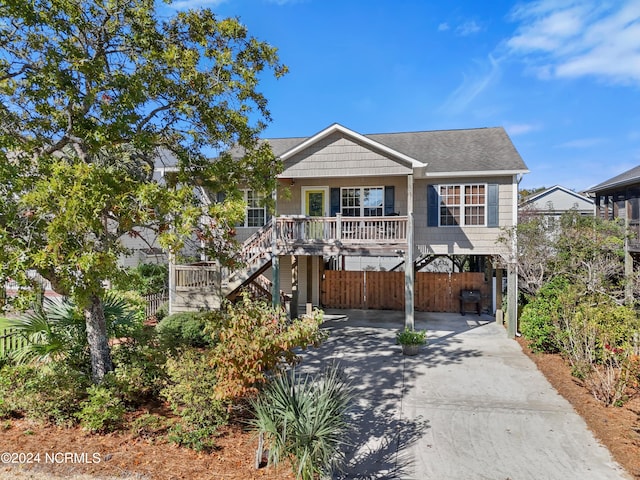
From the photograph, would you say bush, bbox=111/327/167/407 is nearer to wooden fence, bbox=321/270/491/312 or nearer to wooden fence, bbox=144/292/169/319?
wooden fence, bbox=144/292/169/319

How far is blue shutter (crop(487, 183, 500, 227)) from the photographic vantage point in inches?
501

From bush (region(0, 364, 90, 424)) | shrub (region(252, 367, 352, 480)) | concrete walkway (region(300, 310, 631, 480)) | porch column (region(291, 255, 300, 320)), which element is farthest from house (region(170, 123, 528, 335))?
shrub (region(252, 367, 352, 480))

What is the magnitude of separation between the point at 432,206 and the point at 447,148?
2978mm

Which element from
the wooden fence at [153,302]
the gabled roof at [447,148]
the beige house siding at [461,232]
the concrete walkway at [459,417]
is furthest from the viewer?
the wooden fence at [153,302]

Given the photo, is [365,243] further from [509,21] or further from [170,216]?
[509,21]

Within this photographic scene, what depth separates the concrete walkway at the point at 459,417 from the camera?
5.08 metres

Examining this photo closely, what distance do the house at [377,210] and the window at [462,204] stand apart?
3 cm

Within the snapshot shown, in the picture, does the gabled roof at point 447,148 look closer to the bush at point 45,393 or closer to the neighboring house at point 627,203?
the neighboring house at point 627,203

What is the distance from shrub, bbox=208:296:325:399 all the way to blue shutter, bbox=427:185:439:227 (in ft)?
29.1

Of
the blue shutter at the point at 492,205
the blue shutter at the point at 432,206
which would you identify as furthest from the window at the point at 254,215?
→ the blue shutter at the point at 492,205

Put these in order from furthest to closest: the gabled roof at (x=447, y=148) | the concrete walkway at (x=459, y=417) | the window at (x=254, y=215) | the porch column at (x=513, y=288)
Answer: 1. the window at (x=254, y=215)
2. the gabled roof at (x=447, y=148)
3. the porch column at (x=513, y=288)
4. the concrete walkway at (x=459, y=417)

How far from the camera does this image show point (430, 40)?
1379 centimetres

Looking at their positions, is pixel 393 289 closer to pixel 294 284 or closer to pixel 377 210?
pixel 377 210

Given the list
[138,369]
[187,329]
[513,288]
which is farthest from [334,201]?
[138,369]
